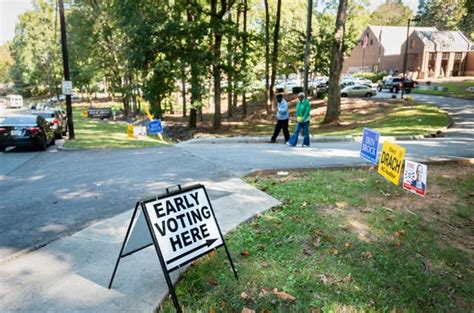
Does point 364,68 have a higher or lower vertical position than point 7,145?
higher

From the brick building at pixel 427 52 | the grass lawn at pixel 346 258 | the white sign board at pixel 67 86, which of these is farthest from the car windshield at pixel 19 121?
the brick building at pixel 427 52

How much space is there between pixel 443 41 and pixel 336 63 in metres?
52.8

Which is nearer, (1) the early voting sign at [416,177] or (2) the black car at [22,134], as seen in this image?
(1) the early voting sign at [416,177]

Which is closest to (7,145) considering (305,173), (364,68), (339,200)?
(305,173)

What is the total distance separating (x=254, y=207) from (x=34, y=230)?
3.33 m

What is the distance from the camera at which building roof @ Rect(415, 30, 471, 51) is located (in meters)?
62.2

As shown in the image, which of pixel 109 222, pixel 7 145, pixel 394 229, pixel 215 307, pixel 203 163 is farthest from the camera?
pixel 7 145

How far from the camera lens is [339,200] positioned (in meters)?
6.34

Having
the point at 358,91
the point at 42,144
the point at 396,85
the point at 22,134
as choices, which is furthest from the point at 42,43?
the point at 42,144

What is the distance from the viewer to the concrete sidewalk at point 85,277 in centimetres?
368

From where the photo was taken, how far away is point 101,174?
941cm

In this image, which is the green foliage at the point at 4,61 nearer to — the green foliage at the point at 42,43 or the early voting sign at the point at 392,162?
the green foliage at the point at 42,43

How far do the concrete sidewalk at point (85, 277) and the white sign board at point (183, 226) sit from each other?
1.69 ft

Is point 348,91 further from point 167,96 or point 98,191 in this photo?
point 98,191
